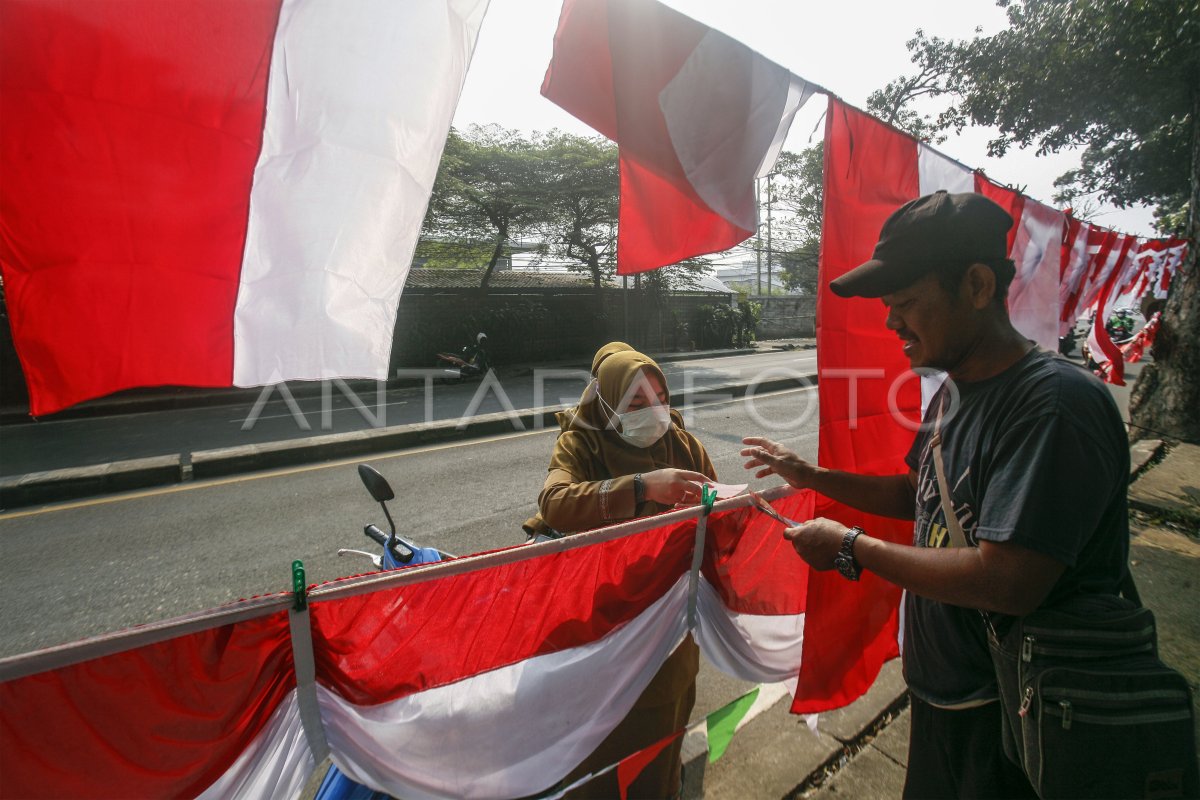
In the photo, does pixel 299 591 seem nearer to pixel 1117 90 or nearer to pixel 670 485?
pixel 670 485

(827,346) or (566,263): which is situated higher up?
(566,263)

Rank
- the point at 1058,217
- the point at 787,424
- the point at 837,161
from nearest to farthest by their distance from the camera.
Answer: the point at 837,161
the point at 1058,217
the point at 787,424

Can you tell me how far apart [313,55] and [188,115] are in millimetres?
275

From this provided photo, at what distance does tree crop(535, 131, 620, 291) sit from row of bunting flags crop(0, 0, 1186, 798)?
1448 cm

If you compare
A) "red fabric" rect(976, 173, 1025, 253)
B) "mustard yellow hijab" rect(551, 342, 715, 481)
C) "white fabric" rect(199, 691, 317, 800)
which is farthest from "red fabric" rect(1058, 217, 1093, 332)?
"white fabric" rect(199, 691, 317, 800)

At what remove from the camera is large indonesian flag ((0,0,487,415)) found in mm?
1095

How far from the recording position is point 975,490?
1310mm

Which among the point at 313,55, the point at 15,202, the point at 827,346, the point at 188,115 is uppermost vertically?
the point at 313,55

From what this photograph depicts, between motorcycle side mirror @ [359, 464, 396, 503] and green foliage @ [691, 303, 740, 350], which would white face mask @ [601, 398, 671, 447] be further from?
green foliage @ [691, 303, 740, 350]

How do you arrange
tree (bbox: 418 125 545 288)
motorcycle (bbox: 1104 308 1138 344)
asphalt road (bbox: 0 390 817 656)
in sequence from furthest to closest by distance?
motorcycle (bbox: 1104 308 1138 344) < tree (bbox: 418 125 545 288) < asphalt road (bbox: 0 390 817 656)

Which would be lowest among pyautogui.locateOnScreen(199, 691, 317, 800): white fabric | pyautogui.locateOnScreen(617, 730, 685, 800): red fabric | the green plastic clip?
pyautogui.locateOnScreen(617, 730, 685, 800): red fabric

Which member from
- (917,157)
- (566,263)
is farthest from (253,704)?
(566,263)

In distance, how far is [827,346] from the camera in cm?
230

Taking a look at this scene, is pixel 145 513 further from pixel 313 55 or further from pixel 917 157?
pixel 917 157
